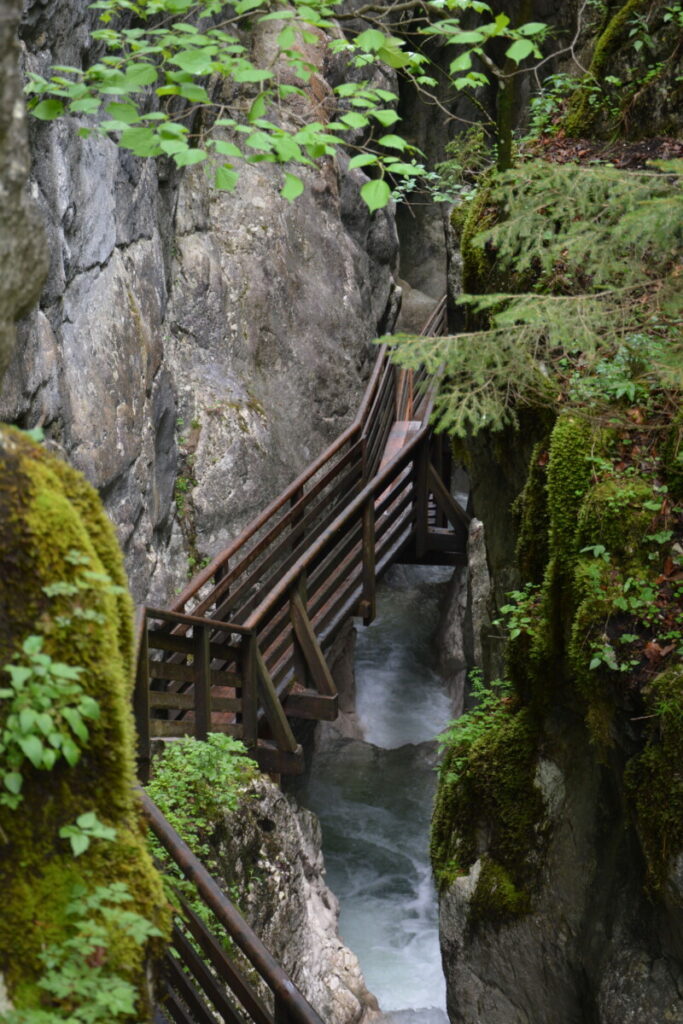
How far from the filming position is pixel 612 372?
5.43 metres

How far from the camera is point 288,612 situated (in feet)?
26.5

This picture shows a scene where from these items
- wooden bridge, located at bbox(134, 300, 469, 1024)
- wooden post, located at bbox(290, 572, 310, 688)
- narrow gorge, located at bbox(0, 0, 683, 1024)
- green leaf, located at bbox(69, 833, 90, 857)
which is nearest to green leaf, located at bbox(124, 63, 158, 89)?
narrow gorge, located at bbox(0, 0, 683, 1024)

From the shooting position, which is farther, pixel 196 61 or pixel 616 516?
pixel 616 516

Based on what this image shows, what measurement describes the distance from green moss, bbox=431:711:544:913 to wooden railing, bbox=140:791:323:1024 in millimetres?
2434

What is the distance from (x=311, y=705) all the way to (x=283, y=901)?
1.74 m

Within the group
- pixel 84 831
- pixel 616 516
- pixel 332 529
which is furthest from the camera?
pixel 332 529

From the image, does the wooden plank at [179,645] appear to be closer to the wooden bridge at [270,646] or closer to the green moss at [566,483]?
the wooden bridge at [270,646]

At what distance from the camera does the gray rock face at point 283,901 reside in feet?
20.4

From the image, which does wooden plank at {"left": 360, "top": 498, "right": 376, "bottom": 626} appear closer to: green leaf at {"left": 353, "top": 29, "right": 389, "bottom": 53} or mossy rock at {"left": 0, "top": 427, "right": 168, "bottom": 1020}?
green leaf at {"left": 353, "top": 29, "right": 389, "bottom": 53}

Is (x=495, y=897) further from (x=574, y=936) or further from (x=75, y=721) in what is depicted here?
(x=75, y=721)

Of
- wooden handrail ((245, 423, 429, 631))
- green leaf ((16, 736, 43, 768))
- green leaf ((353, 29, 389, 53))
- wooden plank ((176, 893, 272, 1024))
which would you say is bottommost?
wooden handrail ((245, 423, 429, 631))

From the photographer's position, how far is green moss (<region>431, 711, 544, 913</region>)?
5.63 m

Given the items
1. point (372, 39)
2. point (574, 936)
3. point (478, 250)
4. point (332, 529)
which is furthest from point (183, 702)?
Answer: point (372, 39)

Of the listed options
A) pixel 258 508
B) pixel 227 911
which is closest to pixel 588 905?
pixel 227 911
